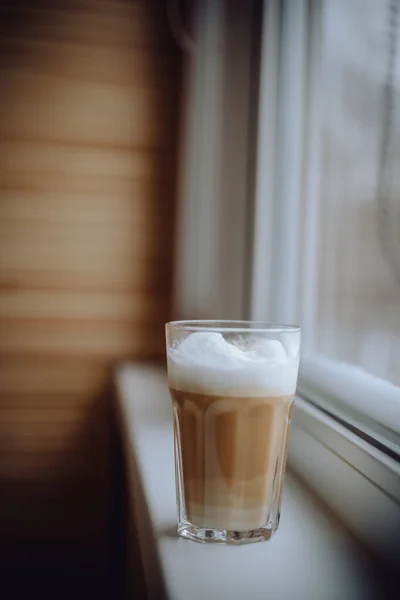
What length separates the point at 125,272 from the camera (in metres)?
1.63

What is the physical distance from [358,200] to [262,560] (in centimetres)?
51

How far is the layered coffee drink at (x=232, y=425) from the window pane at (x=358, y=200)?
0.75 feet

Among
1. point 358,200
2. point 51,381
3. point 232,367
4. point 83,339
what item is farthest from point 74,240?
point 232,367

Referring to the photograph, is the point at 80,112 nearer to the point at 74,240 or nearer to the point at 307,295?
the point at 74,240

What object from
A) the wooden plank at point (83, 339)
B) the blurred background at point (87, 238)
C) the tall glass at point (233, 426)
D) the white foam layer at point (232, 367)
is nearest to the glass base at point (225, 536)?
the tall glass at point (233, 426)

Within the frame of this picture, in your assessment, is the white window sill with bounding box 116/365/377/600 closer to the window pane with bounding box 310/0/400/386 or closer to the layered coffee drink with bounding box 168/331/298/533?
the layered coffee drink with bounding box 168/331/298/533

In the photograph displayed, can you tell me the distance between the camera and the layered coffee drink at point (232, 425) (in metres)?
0.49

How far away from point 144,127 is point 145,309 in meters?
0.50

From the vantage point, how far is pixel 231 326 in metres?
0.60

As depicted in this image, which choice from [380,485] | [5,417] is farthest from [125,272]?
[380,485]

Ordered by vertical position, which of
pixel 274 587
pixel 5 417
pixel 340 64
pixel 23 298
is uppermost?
pixel 340 64

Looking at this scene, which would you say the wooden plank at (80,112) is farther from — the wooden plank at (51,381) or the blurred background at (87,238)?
the wooden plank at (51,381)

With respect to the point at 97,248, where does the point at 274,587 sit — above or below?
below

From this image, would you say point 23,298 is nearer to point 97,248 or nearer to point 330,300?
point 97,248
